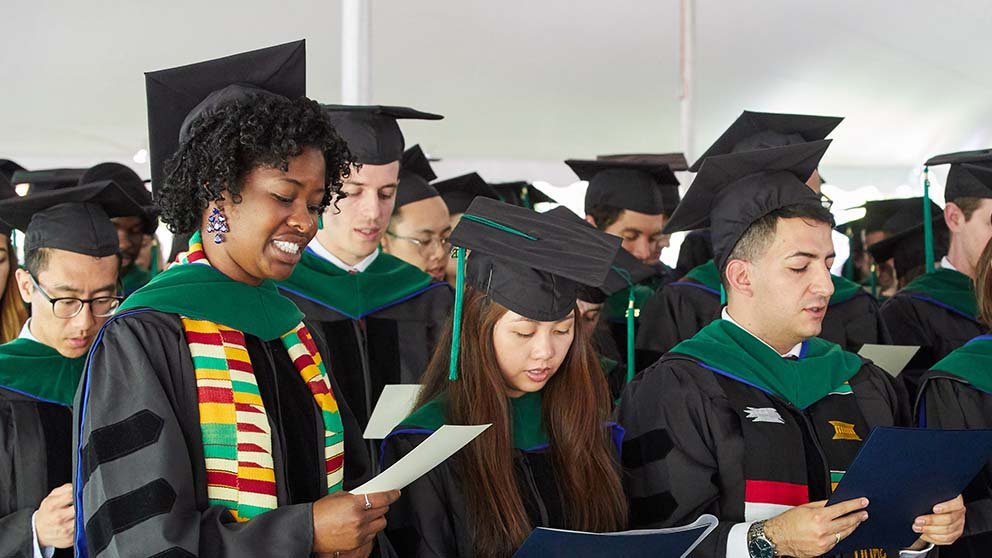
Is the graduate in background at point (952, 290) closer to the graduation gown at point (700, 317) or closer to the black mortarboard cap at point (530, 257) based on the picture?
the graduation gown at point (700, 317)

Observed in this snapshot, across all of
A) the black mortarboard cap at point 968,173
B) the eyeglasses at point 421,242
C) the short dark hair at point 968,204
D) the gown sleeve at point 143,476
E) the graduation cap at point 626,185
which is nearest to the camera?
the gown sleeve at point 143,476

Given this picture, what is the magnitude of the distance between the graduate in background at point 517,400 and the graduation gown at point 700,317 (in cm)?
161

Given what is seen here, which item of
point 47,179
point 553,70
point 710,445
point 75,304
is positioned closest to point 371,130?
point 75,304

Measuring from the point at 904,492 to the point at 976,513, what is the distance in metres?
0.57

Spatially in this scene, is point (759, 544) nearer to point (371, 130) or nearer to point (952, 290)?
point (371, 130)

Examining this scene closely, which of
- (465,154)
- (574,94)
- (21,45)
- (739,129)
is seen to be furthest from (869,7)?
(21,45)

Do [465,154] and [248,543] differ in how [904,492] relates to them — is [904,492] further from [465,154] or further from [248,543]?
[465,154]

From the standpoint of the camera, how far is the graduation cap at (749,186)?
10.4ft

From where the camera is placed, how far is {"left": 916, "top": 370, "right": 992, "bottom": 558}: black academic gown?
3262 mm

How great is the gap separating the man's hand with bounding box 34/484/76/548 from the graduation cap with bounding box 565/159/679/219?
9.40 ft

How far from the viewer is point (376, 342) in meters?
3.71

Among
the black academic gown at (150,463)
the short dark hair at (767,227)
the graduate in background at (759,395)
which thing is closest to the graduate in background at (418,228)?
the graduate in background at (759,395)

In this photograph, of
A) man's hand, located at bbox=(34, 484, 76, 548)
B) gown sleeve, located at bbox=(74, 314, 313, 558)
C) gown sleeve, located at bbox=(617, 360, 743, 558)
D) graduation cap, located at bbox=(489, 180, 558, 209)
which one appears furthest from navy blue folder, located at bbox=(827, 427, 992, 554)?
graduation cap, located at bbox=(489, 180, 558, 209)

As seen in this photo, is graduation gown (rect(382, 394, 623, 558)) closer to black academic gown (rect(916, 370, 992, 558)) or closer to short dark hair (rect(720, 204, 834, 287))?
short dark hair (rect(720, 204, 834, 287))
